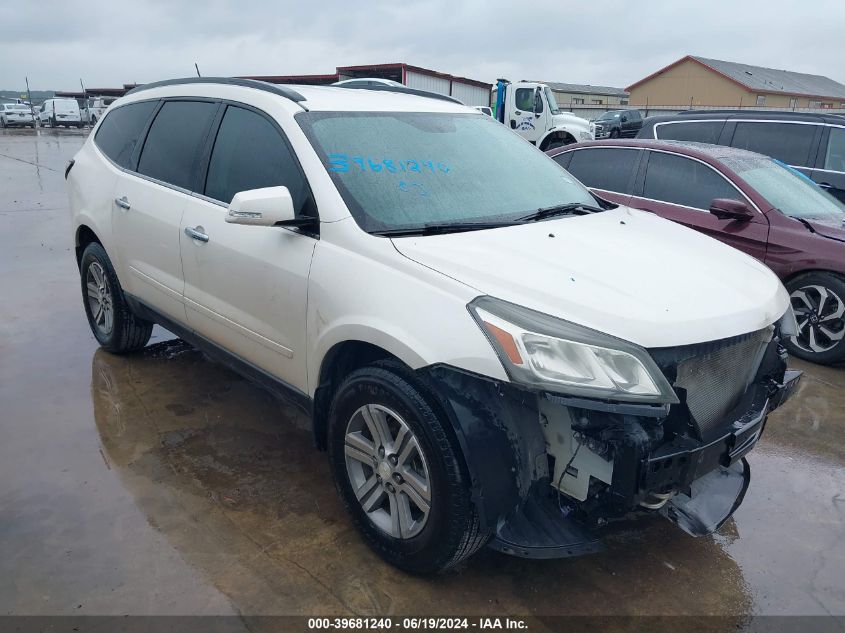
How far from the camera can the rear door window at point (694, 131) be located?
25.3ft

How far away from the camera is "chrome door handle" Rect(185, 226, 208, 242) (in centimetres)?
333

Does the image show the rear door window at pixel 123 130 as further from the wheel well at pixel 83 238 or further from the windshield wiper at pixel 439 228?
the windshield wiper at pixel 439 228

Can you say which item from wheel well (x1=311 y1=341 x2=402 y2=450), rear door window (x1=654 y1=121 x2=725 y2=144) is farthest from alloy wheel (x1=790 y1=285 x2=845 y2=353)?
wheel well (x1=311 y1=341 x2=402 y2=450)

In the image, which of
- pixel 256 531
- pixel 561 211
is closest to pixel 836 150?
pixel 561 211

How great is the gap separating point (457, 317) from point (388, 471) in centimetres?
69

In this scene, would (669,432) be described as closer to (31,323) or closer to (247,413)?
(247,413)

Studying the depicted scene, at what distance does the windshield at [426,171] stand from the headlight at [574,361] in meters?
0.82

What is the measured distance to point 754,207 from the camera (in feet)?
17.4

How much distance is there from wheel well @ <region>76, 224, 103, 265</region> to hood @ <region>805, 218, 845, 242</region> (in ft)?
17.5

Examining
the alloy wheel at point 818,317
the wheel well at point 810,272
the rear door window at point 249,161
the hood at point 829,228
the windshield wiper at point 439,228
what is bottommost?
the alloy wheel at point 818,317

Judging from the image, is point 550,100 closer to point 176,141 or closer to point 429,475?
point 176,141

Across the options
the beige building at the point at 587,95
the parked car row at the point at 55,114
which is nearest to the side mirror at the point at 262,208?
the parked car row at the point at 55,114

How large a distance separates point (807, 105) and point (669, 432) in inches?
2099

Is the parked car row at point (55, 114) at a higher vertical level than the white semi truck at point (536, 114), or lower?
lower
